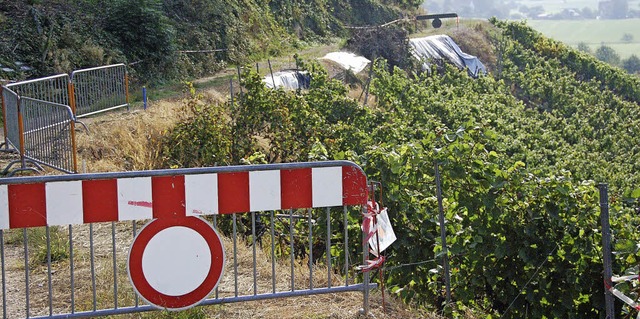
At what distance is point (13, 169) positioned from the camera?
1274 centimetres

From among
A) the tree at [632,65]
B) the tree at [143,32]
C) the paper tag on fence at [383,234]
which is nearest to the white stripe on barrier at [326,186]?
the paper tag on fence at [383,234]

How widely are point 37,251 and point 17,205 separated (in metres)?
2.49

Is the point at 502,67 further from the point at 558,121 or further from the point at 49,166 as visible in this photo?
the point at 49,166

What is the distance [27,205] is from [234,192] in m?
1.33

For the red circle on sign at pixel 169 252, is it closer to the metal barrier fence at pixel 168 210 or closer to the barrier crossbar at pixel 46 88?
the metal barrier fence at pixel 168 210

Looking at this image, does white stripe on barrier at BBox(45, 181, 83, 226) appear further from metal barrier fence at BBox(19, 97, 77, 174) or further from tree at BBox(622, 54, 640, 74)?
tree at BBox(622, 54, 640, 74)

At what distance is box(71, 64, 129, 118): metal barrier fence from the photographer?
16422 mm

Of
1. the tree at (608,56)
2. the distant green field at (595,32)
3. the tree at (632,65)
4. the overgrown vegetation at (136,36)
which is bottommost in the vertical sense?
the tree at (632,65)

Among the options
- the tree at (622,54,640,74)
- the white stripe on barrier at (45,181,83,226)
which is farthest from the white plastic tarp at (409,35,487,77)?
the tree at (622,54,640,74)

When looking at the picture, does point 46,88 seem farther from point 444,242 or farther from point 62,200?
point 62,200

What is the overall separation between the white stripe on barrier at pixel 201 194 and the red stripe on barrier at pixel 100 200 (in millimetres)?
468

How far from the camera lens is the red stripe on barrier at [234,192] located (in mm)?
6051

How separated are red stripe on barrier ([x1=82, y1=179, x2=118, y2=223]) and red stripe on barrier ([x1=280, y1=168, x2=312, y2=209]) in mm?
1113

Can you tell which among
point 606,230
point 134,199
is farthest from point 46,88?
point 606,230
